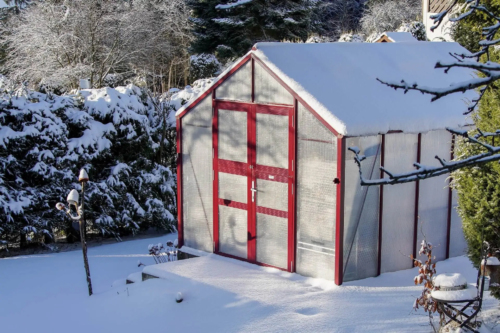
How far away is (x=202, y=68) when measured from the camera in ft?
72.1

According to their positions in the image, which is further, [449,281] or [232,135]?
[232,135]

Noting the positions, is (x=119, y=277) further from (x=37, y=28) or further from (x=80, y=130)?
(x=37, y=28)

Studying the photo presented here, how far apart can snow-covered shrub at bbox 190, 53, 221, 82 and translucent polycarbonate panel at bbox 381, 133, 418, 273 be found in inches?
585

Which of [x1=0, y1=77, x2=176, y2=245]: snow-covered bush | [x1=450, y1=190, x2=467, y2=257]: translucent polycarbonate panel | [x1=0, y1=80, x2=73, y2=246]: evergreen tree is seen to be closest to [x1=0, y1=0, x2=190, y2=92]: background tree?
[x1=0, y1=77, x2=176, y2=245]: snow-covered bush

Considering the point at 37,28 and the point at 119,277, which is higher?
the point at 37,28

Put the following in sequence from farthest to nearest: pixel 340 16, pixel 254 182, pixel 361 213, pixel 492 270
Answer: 1. pixel 340 16
2. pixel 254 182
3. pixel 361 213
4. pixel 492 270

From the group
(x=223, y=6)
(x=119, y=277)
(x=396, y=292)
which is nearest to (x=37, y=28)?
(x=223, y=6)

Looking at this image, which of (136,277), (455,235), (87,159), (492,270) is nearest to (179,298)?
(136,277)

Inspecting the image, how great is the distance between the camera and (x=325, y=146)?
7.25 m

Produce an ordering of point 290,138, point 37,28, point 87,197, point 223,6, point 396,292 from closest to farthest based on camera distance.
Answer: point 396,292
point 290,138
point 87,197
point 37,28
point 223,6

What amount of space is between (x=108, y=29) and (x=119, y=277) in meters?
12.3

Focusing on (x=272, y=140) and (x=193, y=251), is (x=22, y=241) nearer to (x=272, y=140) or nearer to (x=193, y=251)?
(x=193, y=251)

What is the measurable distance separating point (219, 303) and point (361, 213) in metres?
1.91

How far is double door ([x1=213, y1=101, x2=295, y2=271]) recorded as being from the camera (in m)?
7.71
